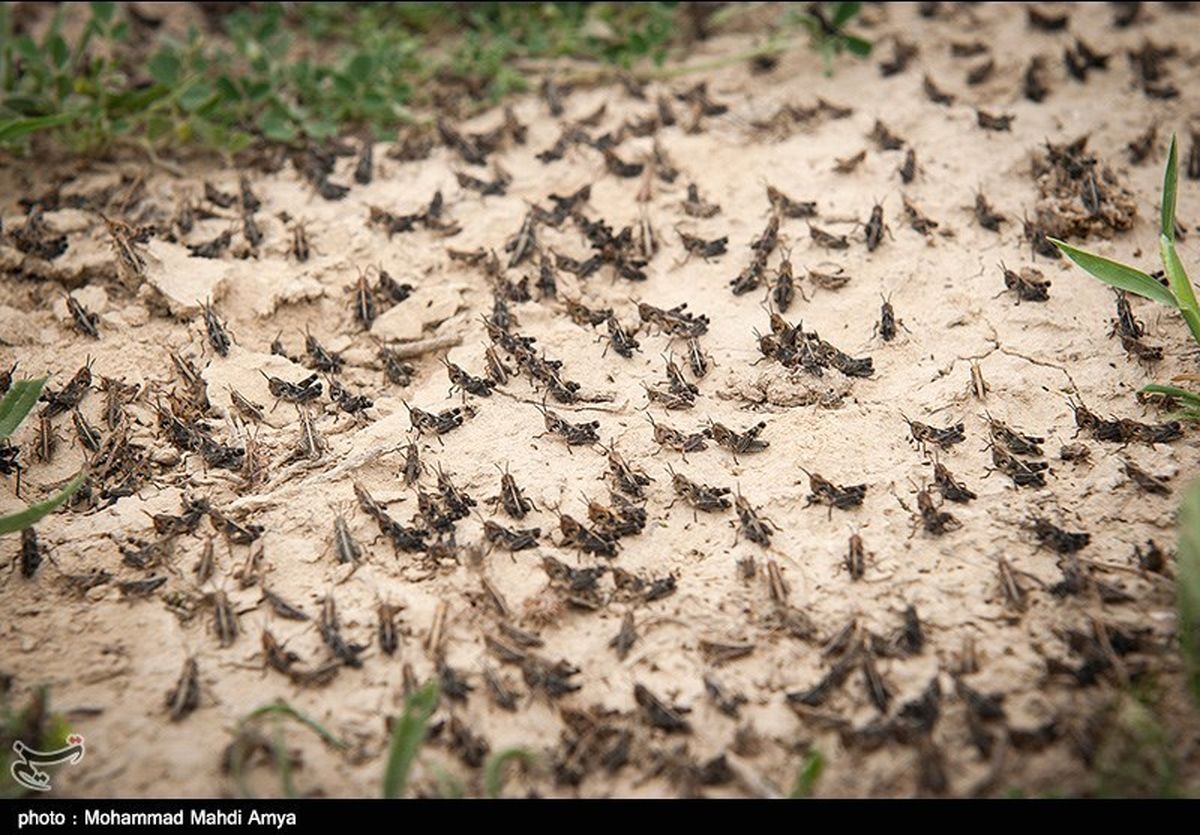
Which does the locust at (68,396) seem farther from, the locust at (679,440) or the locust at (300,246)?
the locust at (679,440)

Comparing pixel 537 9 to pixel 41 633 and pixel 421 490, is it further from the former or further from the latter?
pixel 41 633

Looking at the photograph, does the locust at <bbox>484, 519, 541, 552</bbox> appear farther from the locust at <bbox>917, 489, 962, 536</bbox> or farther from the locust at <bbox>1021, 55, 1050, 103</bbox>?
the locust at <bbox>1021, 55, 1050, 103</bbox>

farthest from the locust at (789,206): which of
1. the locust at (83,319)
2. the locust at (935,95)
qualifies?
the locust at (83,319)

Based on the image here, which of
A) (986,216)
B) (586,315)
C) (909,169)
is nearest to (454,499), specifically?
(586,315)

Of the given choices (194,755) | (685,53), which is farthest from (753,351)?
(685,53)

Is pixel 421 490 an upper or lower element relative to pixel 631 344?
lower
